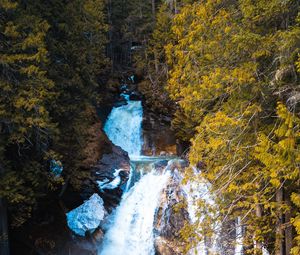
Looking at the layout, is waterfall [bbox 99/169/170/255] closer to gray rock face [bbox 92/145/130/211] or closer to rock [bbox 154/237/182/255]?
rock [bbox 154/237/182/255]

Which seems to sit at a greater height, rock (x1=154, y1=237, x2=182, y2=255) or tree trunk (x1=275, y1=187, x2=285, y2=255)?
tree trunk (x1=275, y1=187, x2=285, y2=255)

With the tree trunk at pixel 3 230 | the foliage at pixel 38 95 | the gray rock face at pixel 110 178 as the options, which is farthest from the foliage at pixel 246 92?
the gray rock face at pixel 110 178

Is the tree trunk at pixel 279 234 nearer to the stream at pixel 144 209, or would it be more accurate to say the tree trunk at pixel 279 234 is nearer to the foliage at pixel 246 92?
the foliage at pixel 246 92

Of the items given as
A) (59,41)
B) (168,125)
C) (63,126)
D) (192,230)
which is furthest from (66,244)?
(168,125)

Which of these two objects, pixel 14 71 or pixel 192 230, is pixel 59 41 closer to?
pixel 14 71

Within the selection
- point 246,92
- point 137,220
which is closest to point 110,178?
point 137,220

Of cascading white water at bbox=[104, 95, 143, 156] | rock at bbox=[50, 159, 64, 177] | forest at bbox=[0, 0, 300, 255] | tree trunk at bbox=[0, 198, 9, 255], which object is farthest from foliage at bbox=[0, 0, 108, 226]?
cascading white water at bbox=[104, 95, 143, 156]

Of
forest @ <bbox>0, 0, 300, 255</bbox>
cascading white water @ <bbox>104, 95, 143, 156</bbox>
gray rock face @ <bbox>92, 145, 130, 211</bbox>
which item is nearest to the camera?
forest @ <bbox>0, 0, 300, 255</bbox>
